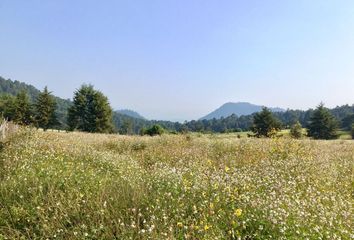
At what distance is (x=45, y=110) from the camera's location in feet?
177

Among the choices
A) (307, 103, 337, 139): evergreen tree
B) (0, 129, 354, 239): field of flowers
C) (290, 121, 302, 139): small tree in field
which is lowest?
(0, 129, 354, 239): field of flowers

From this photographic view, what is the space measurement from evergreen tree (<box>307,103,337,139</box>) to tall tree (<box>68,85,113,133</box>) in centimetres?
3546

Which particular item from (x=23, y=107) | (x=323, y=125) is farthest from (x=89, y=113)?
(x=323, y=125)

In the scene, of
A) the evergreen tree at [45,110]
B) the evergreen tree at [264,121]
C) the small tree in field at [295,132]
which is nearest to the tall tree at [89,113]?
the evergreen tree at [45,110]

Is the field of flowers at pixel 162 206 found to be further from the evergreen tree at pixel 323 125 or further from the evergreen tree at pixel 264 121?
the evergreen tree at pixel 323 125

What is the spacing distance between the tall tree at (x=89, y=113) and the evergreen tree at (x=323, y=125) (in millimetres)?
35463

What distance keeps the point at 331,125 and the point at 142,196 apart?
206ft

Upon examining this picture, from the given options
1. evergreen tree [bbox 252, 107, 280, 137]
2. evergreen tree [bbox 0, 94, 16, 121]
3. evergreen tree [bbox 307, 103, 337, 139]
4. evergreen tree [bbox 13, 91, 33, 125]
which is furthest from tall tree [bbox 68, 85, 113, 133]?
evergreen tree [bbox 307, 103, 337, 139]

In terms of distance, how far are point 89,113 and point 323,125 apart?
40.1 m

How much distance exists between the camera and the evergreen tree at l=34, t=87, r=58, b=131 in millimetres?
53188

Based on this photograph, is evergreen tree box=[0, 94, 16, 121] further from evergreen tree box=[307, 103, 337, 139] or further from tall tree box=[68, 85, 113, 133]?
evergreen tree box=[307, 103, 337, 139]

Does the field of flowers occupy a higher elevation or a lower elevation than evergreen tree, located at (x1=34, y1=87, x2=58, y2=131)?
lower

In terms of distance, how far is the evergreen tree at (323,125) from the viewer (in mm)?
61438

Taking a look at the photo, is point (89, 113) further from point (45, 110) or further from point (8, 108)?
point (8, 108)
